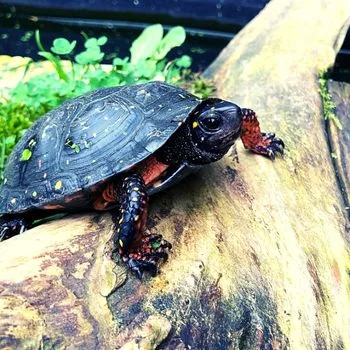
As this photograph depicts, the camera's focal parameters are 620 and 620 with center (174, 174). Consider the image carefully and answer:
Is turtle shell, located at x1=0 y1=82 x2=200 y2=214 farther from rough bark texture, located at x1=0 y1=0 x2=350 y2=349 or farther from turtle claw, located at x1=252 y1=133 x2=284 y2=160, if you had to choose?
turtle claw, located at x1=252 y1=133 x2=284 y2=160

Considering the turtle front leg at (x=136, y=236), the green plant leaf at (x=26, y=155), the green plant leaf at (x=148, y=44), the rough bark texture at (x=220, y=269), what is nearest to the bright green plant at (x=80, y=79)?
the green plant leaf at (x=148, y=44)

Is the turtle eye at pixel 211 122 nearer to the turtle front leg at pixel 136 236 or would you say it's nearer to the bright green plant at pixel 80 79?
the turtle front leg at pixel 136 236

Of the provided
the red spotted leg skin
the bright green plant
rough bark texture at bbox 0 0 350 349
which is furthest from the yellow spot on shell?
the bright green plant

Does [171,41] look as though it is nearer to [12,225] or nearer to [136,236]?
[12,225]

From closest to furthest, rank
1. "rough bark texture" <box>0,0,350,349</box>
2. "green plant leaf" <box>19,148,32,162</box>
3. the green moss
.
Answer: "rough bark texture" <box>0,0,350,349</box> → "green plant leaf" <box>19,148,32,162</box> → the green moss

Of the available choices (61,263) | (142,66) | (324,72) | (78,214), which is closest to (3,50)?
(142,66)

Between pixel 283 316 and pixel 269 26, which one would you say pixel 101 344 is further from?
pixel 269 26
